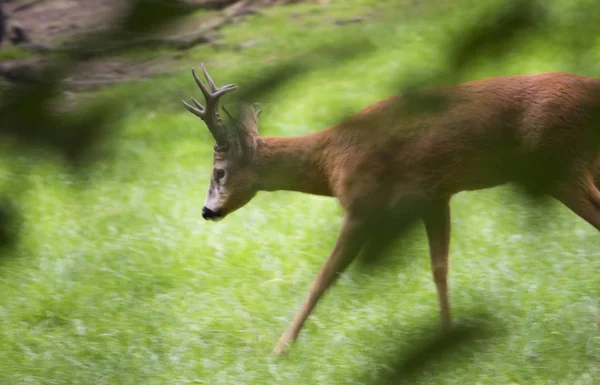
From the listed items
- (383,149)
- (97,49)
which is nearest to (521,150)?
(383,149)

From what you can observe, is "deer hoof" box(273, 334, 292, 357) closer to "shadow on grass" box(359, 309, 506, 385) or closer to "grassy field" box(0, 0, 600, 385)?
"grassy field" box(0, 0, 600, 385)

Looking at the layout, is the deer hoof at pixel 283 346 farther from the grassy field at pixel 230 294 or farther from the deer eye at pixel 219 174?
the deer eye at pixel 219 174

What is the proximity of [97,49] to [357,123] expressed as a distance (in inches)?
11.9

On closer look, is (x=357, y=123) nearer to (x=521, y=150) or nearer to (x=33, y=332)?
(x=521, y=150)

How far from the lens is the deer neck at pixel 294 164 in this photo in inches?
198

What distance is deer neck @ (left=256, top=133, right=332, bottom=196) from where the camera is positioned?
16.5 feet

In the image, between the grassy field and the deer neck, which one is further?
the deer neck

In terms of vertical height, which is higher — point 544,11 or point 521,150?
point 544,11

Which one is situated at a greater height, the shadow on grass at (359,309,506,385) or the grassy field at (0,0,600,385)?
the shadow on grass at (359,309,506,385)

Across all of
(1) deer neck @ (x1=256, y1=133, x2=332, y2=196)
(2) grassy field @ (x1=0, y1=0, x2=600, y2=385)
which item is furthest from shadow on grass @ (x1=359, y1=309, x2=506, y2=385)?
(1) deer neck @ (x1=256, y1=133, x2=332, y2=196)

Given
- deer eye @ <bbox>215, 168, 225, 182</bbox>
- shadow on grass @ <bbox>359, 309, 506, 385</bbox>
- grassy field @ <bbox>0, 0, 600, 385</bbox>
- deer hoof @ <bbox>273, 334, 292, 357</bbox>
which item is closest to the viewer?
shadow on grass @ <bbox>359, 309, 506, 385</bbox>

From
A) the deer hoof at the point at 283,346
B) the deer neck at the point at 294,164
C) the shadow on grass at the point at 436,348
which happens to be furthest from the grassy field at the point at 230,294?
the shadow on grass at the point at 436,348

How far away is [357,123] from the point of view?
105 centimetres

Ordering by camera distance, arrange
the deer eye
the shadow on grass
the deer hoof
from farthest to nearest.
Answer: the deer eye
the deer hoof
the shadow on grass
